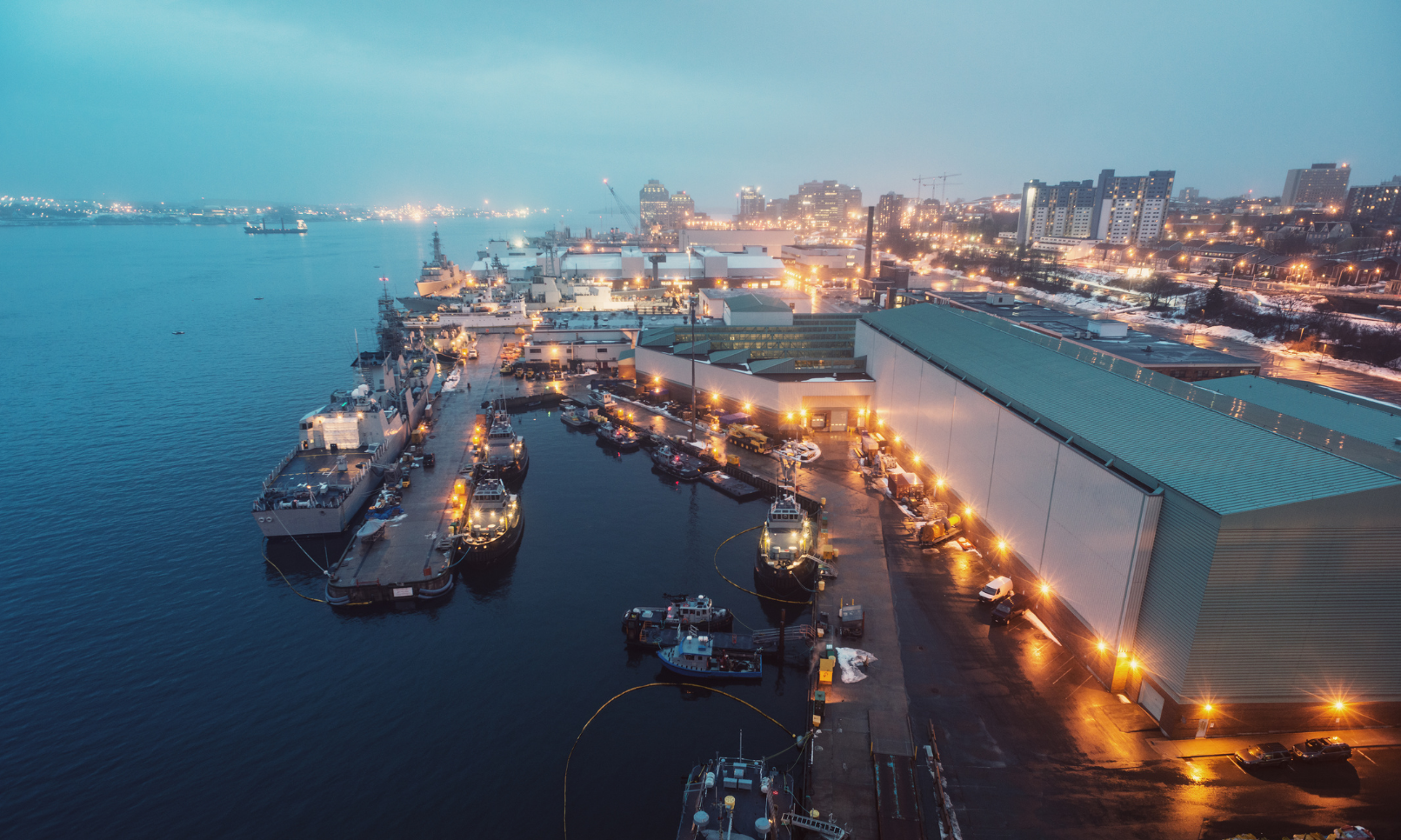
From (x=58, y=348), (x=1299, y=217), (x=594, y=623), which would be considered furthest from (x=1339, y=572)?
(x=1299, y=217)

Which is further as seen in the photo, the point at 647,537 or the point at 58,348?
the point at 58,348

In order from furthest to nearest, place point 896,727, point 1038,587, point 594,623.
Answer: point 594,623 → point 1038,587 → point 896,727

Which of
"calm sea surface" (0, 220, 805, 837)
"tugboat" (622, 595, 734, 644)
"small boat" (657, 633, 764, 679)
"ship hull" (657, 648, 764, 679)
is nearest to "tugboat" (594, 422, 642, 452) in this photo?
"calm sea surface" (0, 220, 805, 837)

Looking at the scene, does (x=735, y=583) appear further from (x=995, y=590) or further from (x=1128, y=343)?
(x=1128, y=343)

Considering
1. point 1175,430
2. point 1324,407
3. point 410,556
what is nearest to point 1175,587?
point 1175,430

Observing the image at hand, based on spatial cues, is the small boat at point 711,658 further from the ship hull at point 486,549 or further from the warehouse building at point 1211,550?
the warehouse building at point 1211,550

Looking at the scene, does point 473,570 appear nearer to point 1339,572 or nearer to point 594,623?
point 594,623

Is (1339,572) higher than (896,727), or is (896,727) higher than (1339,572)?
(1339,572)
